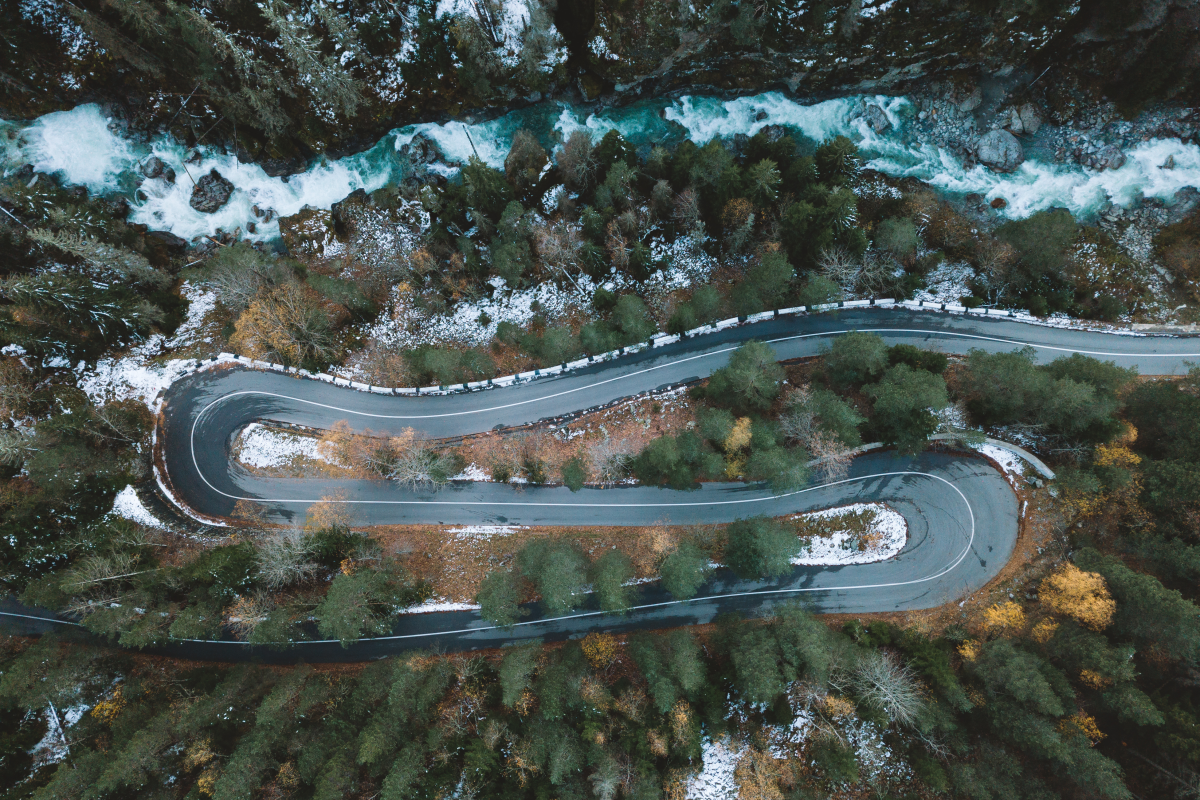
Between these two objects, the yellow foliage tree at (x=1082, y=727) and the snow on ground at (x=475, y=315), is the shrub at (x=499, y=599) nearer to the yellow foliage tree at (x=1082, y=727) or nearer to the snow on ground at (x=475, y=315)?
the snow on ground at (x=475, y=315)

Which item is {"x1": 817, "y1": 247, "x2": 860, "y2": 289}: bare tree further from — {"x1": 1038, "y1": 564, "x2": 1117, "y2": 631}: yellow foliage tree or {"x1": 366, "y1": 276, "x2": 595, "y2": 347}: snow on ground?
{"x1": 1038, "y1": 564, "x2": 1117, "y2": 631}: yellow foliage tree

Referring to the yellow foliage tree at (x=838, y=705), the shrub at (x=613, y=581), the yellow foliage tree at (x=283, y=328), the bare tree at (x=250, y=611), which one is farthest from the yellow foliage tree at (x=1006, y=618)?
the yellow foliage tree at (x=283, y=328)

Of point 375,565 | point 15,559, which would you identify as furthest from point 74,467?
point 375,565

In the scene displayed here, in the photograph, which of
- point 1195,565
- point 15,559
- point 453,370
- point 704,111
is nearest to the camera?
point 1195,565

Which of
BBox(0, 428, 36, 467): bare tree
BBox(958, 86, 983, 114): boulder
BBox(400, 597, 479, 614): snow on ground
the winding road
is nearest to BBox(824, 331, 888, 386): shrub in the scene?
the winding road

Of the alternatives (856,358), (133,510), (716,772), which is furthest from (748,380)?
(133,510)

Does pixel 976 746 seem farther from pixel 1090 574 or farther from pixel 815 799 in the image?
pixel 1090 574

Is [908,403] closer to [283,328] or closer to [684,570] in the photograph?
[684,570]
